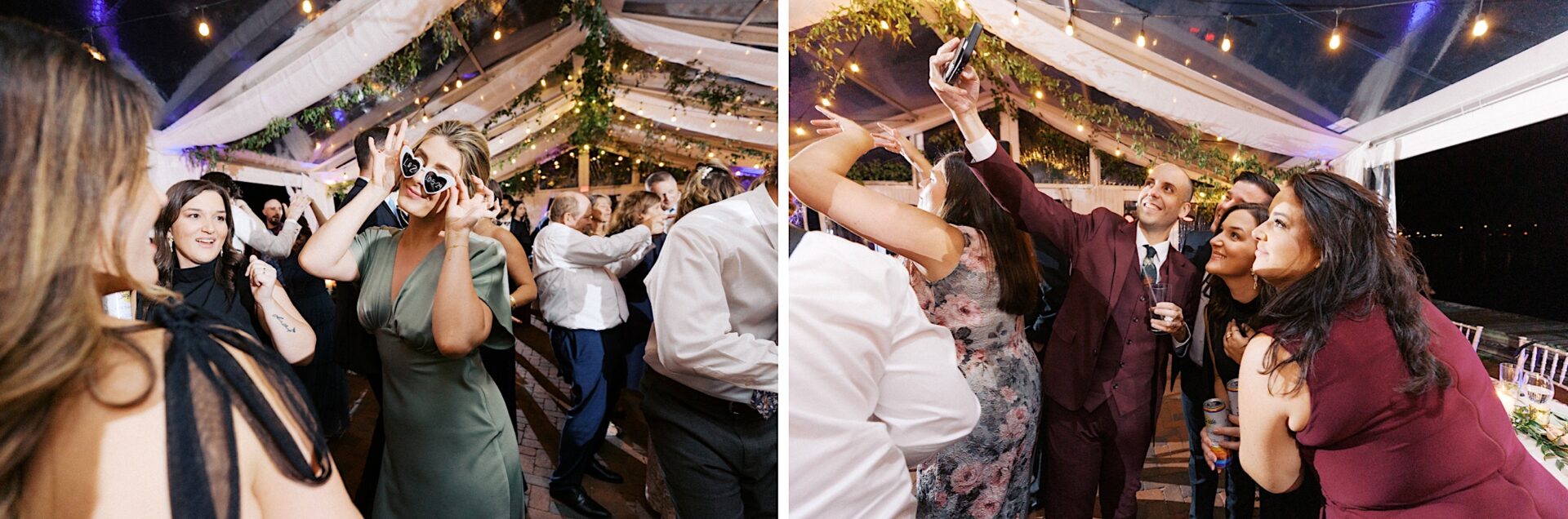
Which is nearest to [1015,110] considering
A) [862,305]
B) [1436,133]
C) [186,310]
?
[862,305]

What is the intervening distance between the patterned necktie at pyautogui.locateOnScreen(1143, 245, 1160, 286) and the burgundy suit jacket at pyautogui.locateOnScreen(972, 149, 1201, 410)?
14 mm

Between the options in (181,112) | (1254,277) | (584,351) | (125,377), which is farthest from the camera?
(584,351)

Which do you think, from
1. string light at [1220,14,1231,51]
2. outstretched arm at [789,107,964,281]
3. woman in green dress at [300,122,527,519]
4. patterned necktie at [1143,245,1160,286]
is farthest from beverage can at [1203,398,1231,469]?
woman in green dress at [300,122,527,519]

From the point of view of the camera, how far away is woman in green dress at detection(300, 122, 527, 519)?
1.45 metres

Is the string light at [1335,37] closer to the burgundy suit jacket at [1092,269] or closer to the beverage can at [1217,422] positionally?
the burgundy suit jacket at [1092,269]

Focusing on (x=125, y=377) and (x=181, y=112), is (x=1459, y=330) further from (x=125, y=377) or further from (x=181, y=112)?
(x=181, y=112)

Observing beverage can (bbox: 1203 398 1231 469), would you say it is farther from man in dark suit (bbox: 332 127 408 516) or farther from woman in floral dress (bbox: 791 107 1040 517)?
man in dark suit (bbox: 332 127 408 516)

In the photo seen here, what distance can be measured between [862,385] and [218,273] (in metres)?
1.39

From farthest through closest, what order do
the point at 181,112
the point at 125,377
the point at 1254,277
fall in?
1. the point at 1254,277
2. the point at 181,112
3. the point at 125,377

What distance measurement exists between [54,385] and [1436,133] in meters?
2.65

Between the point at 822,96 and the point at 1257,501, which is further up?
the point at 822,96

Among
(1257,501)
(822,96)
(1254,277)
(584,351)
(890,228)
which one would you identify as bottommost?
(1257,501)

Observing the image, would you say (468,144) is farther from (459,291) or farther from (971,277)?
(971,277)

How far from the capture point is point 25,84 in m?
0.95
